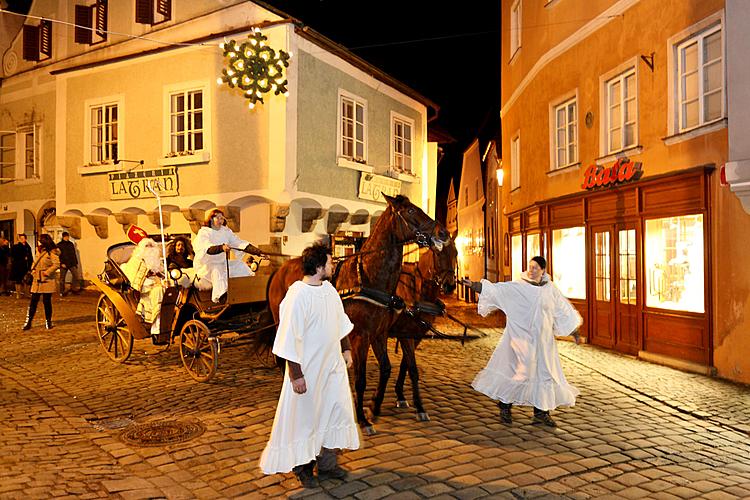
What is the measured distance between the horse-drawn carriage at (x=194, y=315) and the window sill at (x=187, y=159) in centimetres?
646

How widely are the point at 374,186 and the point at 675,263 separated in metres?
9.58

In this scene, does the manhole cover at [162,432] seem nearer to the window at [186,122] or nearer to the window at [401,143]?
the window at [186,122]

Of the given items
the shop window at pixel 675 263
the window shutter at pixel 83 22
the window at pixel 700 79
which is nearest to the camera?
the window at pixel 700 79

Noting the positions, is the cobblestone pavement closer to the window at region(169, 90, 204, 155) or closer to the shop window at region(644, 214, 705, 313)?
the shop window at region(644, 214, 705, 313)

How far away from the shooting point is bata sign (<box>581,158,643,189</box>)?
1066 centimetres

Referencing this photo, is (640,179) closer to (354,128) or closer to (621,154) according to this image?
(621,154)

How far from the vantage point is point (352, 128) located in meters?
17.1

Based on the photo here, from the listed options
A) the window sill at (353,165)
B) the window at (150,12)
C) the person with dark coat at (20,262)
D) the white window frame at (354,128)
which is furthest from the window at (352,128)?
the person with dark coat at (20,262)

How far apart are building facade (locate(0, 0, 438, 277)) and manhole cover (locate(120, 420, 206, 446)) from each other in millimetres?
8842

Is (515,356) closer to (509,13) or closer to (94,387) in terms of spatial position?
(94,387)

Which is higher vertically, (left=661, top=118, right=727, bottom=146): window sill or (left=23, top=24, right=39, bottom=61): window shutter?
(left=23, top=24, right=39, bottom=61): window shutter

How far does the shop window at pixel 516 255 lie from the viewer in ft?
52.6

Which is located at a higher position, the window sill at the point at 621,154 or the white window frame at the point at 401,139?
the white window frame at the point at 401,139

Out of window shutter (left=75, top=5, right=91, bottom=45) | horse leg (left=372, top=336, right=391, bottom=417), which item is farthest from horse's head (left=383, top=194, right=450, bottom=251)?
window shutter (left=75, top=5, right=91, bottom=45)
